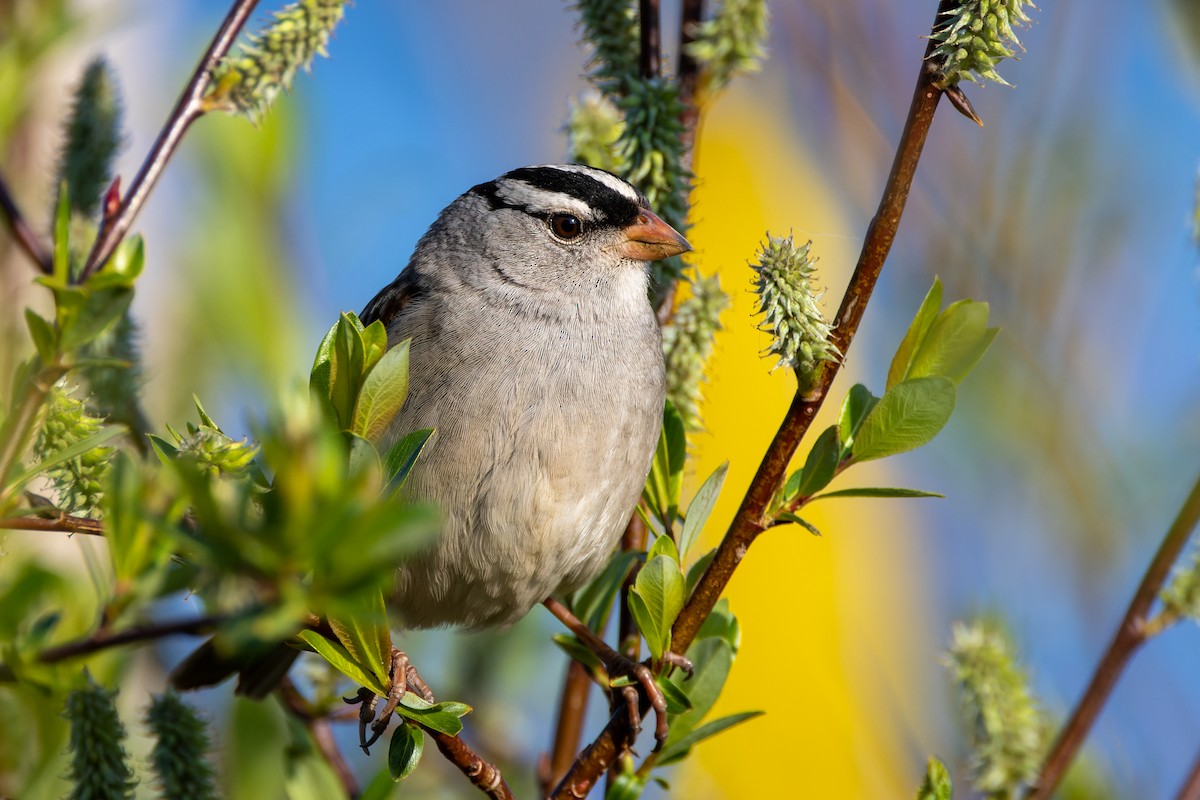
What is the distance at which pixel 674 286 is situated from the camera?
97.9 inches

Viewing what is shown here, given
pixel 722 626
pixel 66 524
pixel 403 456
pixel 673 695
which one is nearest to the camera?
pixel 66 524

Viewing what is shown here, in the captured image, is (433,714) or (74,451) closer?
(74,451)

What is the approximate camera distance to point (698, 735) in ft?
5.35

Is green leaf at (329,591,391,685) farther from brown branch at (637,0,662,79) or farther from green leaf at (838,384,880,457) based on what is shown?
brown branch at (637,0,662,79)

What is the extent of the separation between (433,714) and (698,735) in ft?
1.37

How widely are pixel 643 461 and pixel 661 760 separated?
26.2 inches

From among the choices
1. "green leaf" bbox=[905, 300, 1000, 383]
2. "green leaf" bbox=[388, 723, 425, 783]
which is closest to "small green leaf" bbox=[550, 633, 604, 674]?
"green leaf" bbox=[388, 723, 425, 783]

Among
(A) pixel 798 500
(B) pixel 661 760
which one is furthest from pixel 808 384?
(B) pixel 661 760

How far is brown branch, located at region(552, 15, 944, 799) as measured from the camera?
4.41 feet

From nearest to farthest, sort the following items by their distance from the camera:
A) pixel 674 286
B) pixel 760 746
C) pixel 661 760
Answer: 1. pixel 661 760
2. pixel 674 286
3. pixel 760 746

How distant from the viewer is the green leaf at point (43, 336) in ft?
3.27

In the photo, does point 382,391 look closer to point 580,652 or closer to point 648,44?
point 580,652

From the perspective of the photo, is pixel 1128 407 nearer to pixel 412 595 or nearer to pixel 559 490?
pixel 559 490

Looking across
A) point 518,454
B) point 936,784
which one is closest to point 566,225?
point 518,454
